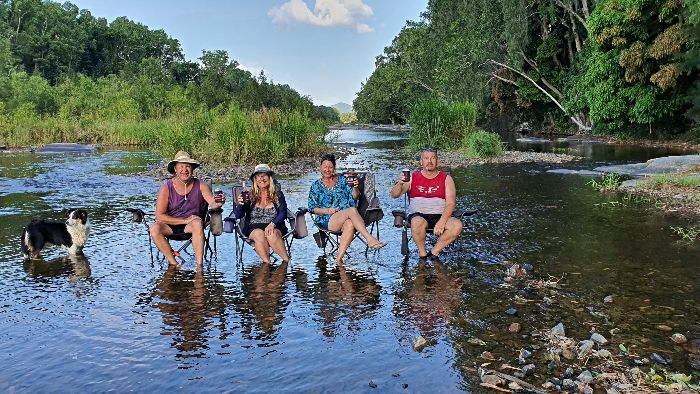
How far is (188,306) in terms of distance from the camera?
5820 mm

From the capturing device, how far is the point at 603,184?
46.1 feet

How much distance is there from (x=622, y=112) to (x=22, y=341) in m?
30.2

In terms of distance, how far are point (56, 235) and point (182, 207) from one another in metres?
1.75

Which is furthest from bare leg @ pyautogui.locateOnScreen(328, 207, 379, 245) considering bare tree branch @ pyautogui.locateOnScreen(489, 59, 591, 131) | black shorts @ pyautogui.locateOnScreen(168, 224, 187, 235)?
bare tree branch @ pyautogui.locateOnScreen(489, 59, 591, 131)

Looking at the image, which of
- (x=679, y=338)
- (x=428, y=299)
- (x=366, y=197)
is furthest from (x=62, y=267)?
(x=679, y=338)

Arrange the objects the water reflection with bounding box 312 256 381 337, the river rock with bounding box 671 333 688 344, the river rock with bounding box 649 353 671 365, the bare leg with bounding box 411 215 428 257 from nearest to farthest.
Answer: the river rock with bounding box 649 353 671 365 → the river rock with bounding box 671 333 688 344 → the water reflection with bounding box 312 256 381 337 → the bare leg with bounding box 411 215 428 257

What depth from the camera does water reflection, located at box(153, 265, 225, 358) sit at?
16.2 ft

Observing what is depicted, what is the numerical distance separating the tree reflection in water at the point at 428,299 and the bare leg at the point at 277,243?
4.76 ft

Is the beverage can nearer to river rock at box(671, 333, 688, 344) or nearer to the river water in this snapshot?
the river water

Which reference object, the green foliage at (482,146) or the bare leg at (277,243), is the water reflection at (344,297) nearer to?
the bare leg at (277,243)

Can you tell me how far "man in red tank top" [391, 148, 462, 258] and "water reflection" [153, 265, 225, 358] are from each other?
97.4 inches

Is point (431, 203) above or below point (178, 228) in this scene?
above

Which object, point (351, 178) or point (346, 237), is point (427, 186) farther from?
point (346, 237)

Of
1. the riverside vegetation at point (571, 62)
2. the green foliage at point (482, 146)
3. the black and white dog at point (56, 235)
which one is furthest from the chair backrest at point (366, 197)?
the riverside vegetation at point (571, 62)
